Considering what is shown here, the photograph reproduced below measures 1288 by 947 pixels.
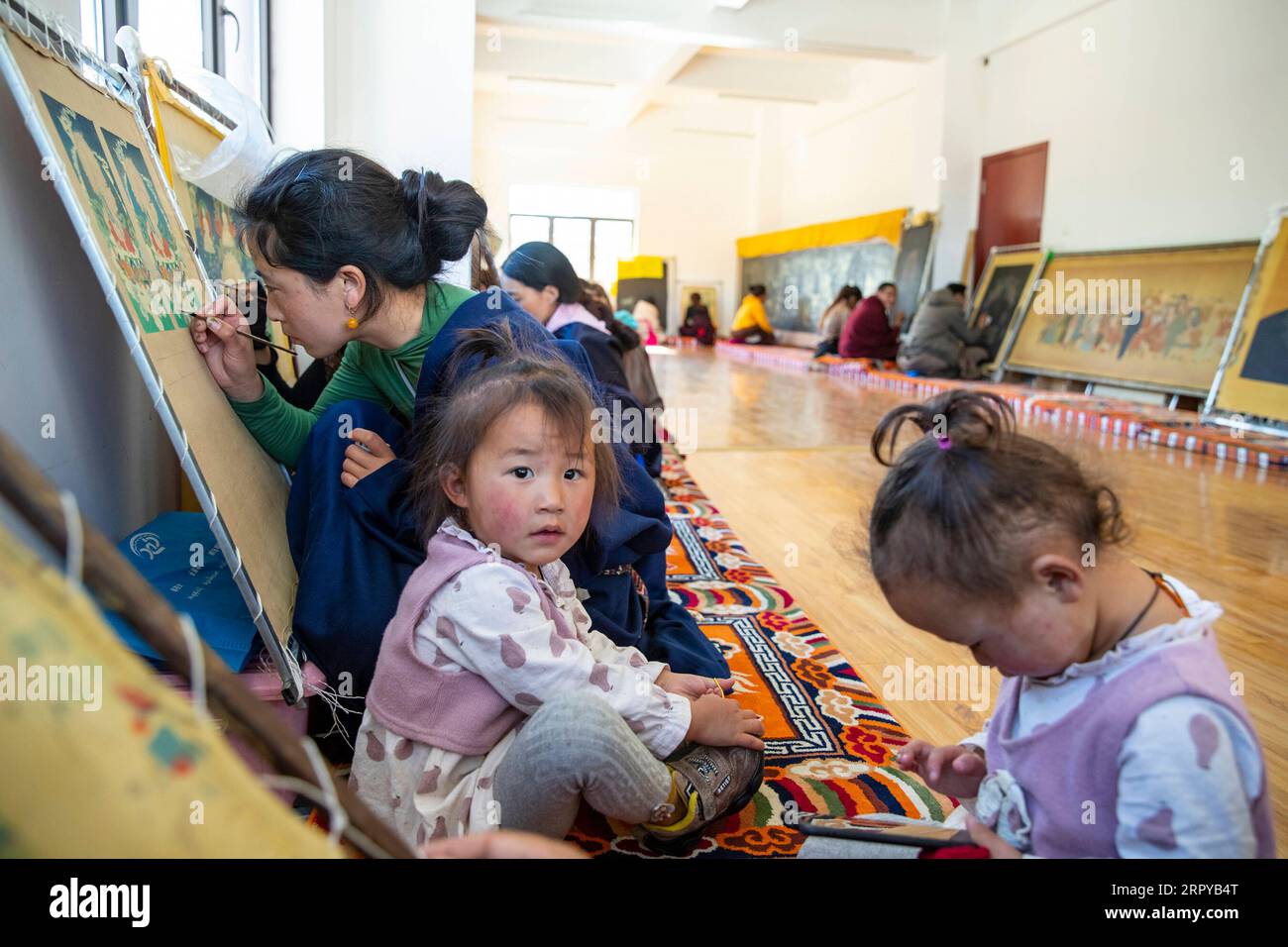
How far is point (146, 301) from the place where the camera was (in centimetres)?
145

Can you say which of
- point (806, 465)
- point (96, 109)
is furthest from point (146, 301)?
point (806, 465)

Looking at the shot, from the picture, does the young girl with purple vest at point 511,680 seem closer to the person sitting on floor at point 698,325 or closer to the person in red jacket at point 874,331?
the person in red jacket at point 874,331

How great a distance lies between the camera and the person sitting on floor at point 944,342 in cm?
868

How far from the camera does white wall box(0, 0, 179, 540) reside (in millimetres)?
1285

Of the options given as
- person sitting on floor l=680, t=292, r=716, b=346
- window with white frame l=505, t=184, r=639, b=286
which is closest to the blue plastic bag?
window with white frame l=505, t=184, r=639, b=286

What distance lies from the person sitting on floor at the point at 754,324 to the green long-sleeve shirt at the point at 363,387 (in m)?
12.4

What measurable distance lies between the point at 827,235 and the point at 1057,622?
12.4m

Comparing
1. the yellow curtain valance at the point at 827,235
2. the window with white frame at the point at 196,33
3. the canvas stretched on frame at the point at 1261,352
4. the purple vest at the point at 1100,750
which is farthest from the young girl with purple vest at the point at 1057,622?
the yellow curtain valance at the point at 827,235

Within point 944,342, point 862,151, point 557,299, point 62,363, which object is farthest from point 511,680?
point 862,151

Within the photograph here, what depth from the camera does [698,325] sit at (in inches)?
600

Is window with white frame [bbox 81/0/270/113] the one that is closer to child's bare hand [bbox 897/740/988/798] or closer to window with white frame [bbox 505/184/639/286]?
child's bare hand [bbox 897/740/988/798]

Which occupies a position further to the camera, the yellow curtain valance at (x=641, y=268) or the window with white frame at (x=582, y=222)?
the yellow curtain valance at (x=641, y=268)

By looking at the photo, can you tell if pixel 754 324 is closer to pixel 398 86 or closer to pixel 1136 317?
pixel 1136 317
